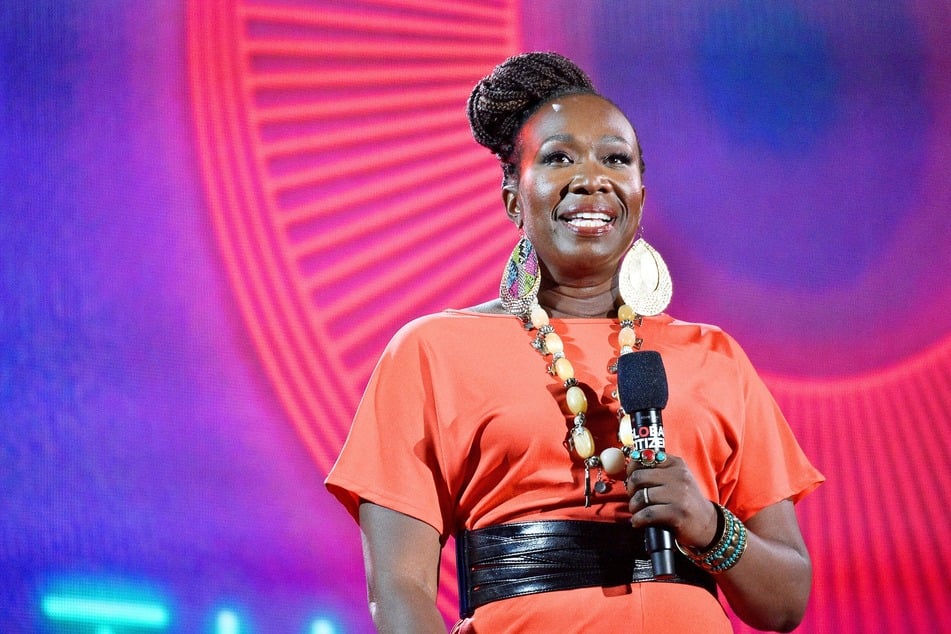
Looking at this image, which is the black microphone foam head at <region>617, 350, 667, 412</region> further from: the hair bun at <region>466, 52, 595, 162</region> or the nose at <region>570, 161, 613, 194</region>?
the hair bun at <region>466, 52, 595, 162</region>

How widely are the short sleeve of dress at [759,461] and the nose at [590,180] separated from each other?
32 cm

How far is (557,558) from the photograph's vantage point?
1588mm

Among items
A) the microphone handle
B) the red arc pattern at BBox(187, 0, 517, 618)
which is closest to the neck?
the microphone handle

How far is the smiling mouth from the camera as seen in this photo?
1.84 metres

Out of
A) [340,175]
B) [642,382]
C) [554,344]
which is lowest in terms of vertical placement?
[642,382]

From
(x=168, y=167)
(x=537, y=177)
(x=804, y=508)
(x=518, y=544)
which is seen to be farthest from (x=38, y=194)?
(x=804, y=508)

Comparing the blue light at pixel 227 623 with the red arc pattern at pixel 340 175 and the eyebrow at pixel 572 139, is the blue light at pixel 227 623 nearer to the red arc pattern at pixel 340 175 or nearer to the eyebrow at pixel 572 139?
the red arc pattern at pixel 340 175

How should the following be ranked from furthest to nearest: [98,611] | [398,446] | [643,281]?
[98,611] < [643,281] < [398,446]

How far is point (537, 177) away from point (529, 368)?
0.32 meters

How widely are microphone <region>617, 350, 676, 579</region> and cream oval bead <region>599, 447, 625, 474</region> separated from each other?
0.45ft

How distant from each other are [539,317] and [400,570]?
43cm

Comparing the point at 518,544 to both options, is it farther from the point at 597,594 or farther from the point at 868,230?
the point at 868,230

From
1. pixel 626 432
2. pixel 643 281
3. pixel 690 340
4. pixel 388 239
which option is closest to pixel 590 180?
pixel 643 281

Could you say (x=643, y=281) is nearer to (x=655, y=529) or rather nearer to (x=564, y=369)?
(x=564, y=369)
